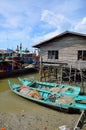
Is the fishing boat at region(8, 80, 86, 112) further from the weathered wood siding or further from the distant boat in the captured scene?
the distant boat

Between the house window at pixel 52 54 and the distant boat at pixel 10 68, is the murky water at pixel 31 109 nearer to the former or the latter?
the house window at pixel 52 54

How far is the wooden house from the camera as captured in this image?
1565 cm

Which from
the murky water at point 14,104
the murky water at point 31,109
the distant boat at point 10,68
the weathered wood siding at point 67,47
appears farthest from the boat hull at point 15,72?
the murky water at point 14,104

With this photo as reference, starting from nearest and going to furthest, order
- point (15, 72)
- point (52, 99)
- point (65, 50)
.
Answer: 1. point (52, 99)
2. point (65, 50)
3. point (15, 72)

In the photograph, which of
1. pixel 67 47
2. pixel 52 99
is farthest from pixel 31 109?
pixel 67 47

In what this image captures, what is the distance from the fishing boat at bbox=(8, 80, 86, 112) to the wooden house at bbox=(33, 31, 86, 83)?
4.22 metres

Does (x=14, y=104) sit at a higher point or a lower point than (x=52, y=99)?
lower

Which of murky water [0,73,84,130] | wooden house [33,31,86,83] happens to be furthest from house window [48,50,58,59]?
murky water [0,73,84,130]

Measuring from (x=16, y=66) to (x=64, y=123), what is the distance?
20590mm

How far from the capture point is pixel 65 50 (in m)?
16.7

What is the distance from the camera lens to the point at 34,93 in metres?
12.7

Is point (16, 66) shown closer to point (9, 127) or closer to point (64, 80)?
point (64, 80)

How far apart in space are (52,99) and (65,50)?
668cm

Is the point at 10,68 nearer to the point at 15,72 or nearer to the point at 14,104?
the point at 15,72
